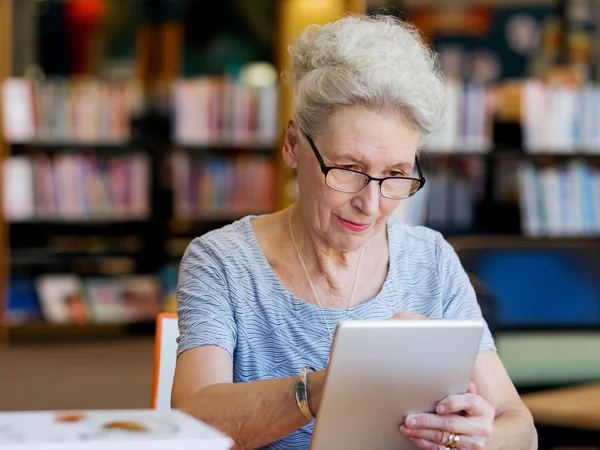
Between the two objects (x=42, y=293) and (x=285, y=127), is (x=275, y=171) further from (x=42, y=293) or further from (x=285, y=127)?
(x=285, y=127)

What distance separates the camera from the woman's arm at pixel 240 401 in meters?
1.59

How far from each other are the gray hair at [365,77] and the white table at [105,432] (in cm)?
72

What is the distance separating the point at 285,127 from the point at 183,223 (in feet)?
15.7

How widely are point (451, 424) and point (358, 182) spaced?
47 centimetres

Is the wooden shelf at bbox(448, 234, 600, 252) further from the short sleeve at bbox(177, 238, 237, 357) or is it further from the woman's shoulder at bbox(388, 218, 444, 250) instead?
the short sleeve at bbox(177, 238, 237, 357)

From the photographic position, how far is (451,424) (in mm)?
1549

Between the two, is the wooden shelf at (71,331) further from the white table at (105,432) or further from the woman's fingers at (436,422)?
the white table at (105,432)

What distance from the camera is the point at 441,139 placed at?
5996 millimetres

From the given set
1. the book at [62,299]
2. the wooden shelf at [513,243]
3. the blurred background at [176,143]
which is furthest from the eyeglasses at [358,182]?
the book at [62,299]

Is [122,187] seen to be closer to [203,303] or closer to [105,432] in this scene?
[203,303]

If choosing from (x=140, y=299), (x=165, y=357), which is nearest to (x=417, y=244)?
(x=165, y=357)

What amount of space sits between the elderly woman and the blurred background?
3820 millimetres

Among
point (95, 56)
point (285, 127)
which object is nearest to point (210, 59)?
point (95, 56)

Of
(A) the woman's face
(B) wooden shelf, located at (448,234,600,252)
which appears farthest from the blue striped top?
(B) wooden shelf, located at (448,234,600,252)
